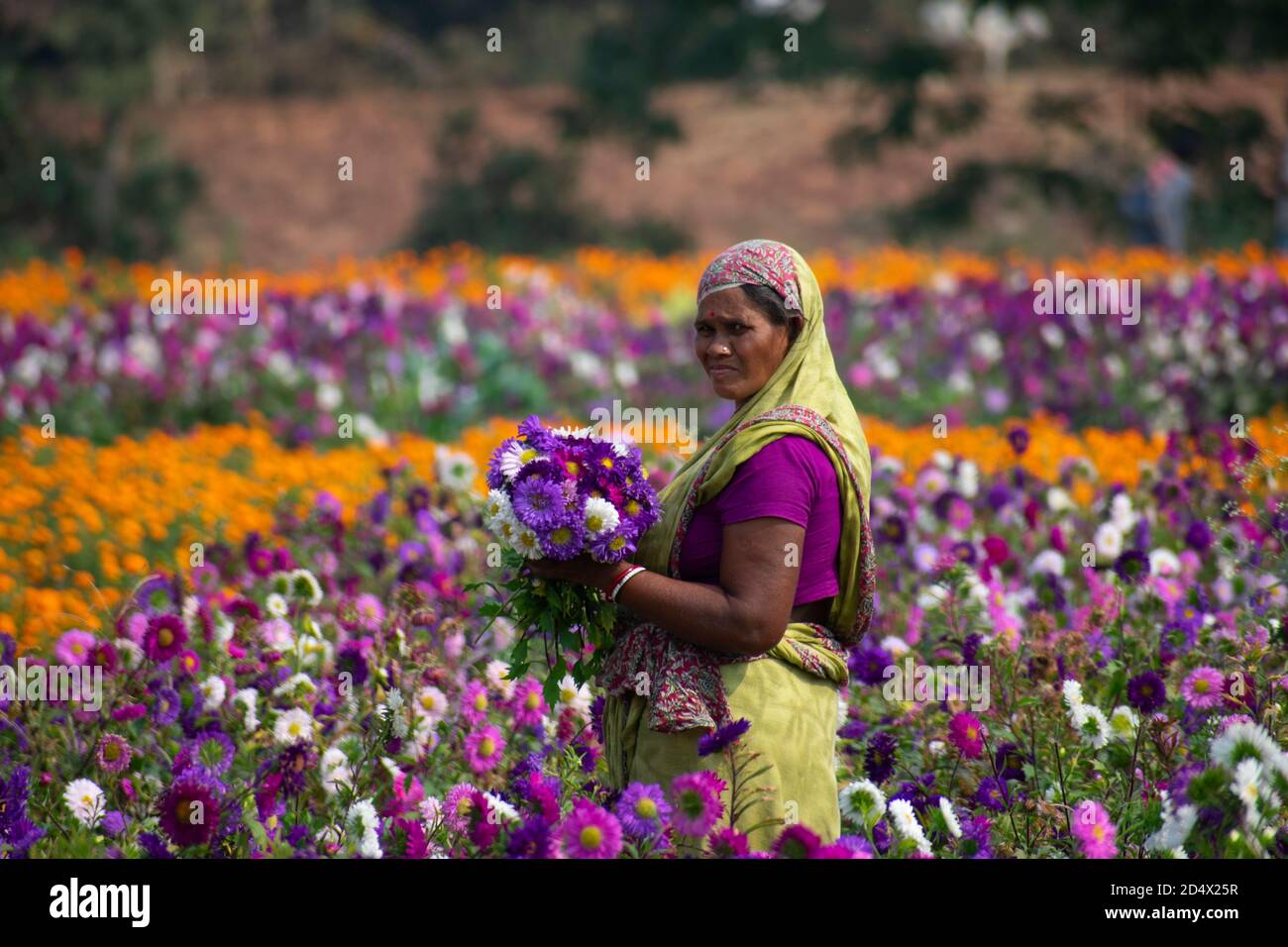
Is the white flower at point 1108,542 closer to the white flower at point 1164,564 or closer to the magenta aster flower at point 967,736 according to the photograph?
the white flower at point 1164,564

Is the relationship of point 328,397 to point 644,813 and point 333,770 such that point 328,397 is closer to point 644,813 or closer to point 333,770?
point 333,770

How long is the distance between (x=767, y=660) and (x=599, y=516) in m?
0.37

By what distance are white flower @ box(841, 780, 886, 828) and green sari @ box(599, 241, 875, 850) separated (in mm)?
35

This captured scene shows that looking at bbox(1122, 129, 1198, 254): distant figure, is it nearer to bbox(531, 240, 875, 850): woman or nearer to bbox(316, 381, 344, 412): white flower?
bbox(316, 381, 344, 412): white flower

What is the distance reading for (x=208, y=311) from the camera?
844cm

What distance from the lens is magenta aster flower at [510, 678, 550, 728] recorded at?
2.94m

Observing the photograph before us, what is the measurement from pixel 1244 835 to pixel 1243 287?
6166mm

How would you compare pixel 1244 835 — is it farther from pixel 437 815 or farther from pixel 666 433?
pixel 666 433

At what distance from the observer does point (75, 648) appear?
3.21 meters

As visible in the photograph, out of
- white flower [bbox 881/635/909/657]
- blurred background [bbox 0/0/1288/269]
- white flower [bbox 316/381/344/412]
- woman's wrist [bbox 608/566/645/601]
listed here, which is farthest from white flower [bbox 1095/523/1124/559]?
blurred background [bbox 0/0/1288/269]

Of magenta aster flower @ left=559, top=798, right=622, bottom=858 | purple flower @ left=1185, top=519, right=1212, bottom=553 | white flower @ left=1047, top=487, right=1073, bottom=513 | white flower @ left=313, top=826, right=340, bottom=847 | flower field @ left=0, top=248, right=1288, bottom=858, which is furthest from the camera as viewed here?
white flower @ left=1047, top=487, right=1073, bottom=513

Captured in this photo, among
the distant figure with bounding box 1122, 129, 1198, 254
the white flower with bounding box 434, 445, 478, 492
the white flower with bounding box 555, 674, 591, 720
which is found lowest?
the white flower with bounding box 555, 674, 591, 720
